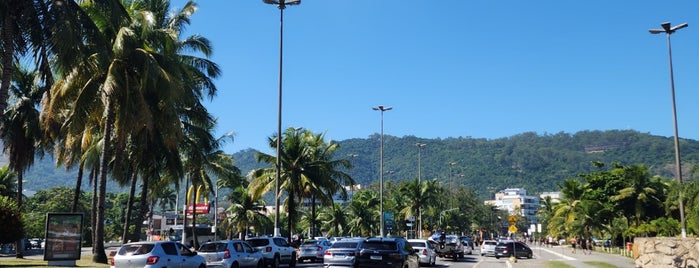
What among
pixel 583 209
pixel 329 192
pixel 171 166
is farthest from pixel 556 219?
pixel 171 166

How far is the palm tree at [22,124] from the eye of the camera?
112 ft

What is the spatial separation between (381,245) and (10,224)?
1737cm

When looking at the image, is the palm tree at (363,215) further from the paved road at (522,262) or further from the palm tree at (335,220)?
the paved road at (522,262)

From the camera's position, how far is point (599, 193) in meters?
64.2

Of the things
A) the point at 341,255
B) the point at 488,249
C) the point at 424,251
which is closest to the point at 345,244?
the point at 341,255

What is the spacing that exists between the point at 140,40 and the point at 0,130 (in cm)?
1267

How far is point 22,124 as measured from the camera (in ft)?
113

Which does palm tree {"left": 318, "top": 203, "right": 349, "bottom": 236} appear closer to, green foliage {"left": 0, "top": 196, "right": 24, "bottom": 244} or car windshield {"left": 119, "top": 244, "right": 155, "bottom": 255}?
green foliage {"left": 0, "top": 196, "right": 24, "bottom": 244}

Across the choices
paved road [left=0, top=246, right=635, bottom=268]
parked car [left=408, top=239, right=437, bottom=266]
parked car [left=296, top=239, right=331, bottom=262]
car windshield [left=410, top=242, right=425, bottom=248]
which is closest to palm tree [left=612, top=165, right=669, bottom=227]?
paved road [left=0, top=246, right=635, bottom=268]

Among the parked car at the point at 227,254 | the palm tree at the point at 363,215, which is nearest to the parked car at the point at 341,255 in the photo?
the parked car at the point at 227,254

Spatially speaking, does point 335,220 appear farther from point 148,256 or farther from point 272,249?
point 148,256

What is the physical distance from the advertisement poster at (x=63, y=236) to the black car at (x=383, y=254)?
12318mm

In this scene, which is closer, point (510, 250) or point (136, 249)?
point (136, 249)

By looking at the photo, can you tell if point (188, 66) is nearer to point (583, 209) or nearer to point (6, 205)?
point (6, 205)
